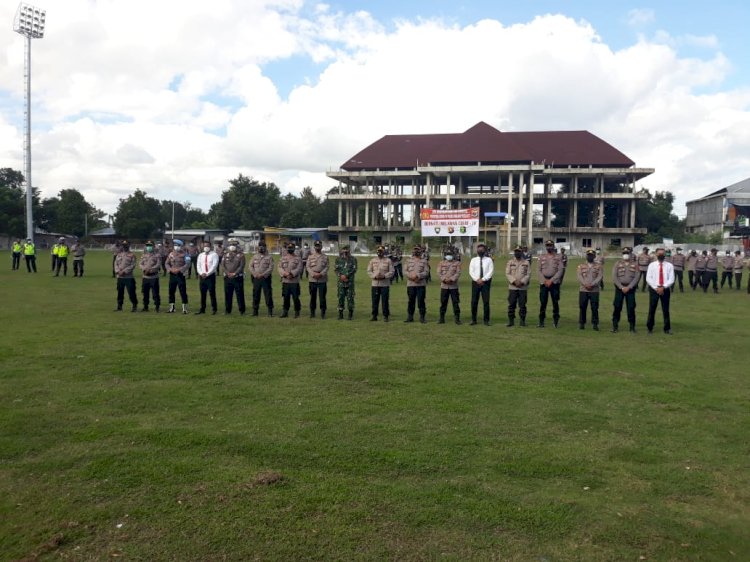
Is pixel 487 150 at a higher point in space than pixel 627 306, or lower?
higher

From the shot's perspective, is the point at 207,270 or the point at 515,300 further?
the point at 207,270

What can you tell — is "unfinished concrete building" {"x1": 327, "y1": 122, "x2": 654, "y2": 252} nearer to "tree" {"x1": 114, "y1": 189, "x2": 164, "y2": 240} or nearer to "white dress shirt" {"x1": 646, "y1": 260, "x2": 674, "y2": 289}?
"tree" {"x1": 114, "y1": 189, "x2": 164, "y2": 240}

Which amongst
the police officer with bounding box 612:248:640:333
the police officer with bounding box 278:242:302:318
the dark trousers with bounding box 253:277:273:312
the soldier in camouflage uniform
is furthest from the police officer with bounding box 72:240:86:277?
the police officer with bounding box 612:248:640:333

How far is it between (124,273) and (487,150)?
64.4 meters

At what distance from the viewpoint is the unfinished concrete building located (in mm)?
73125

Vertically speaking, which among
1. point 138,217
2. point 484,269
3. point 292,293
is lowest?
point 292,293

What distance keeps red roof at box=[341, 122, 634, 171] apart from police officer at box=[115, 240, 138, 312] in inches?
2437

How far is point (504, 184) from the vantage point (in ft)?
252

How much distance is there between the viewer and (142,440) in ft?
18.7

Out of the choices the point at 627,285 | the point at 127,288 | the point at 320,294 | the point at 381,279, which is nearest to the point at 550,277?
the point at 627,285

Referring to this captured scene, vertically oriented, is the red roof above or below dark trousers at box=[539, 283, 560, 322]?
above

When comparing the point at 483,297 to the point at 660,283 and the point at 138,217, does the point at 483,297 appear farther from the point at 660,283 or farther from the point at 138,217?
the point at 138,217

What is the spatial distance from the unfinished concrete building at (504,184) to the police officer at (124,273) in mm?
54548

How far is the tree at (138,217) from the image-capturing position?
7988 centimetres
